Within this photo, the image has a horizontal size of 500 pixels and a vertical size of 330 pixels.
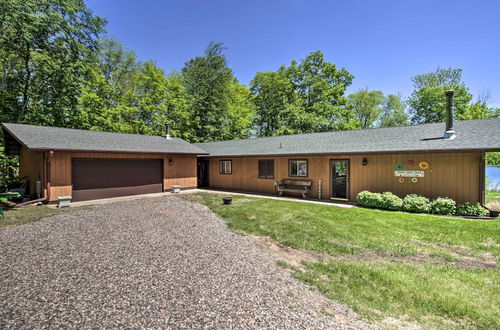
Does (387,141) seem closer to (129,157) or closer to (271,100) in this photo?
(129,157)

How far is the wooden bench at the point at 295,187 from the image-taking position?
1117 cm

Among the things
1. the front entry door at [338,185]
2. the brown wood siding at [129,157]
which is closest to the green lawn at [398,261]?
the front entry door at [338,185]

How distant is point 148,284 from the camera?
325cm

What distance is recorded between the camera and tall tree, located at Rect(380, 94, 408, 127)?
31.4 m

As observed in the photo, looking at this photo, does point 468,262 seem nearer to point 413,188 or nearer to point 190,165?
point 413,188

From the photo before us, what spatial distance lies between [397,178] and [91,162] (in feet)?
42.6

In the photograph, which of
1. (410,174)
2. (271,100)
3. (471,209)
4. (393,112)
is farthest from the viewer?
(393,112)

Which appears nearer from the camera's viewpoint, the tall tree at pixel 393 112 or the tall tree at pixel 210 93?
the tall tree at pixel 210 93

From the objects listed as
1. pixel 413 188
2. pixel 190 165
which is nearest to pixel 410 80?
pixel 413 188

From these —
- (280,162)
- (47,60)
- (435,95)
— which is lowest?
(280,162)

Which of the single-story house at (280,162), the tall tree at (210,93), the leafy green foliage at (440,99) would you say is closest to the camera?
the single-story house at (280,162)

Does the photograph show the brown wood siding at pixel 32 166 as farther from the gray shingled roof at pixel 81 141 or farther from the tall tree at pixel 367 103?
the tall tree at pixel 367 103

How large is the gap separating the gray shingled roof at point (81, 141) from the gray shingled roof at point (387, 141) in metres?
3.67

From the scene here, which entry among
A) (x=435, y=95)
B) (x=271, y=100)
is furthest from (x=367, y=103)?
(x=271, y=100)
